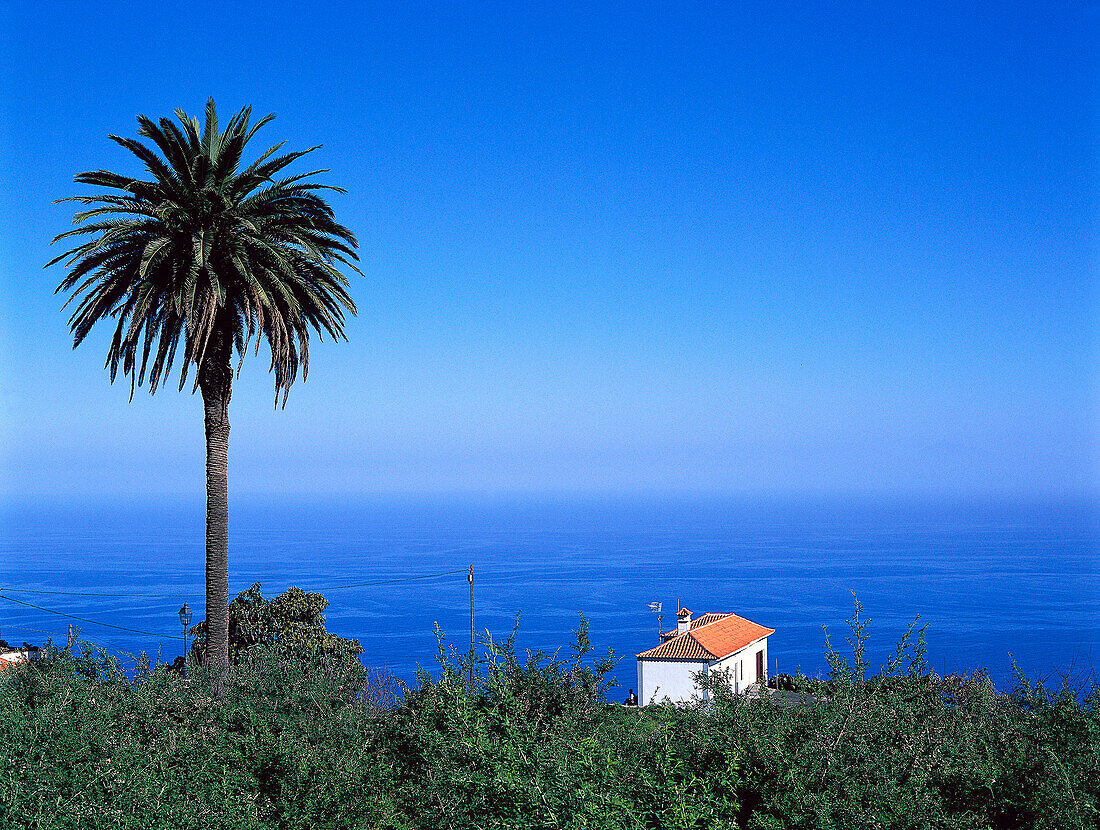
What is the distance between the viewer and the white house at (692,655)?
4131 centimetres

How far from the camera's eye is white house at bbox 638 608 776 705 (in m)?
41.3

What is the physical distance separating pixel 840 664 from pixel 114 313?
16.7 m

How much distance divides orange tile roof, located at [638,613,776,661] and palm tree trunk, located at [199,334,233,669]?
26.5 metres

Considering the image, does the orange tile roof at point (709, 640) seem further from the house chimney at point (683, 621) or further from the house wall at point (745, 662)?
the house chimney at point (683, 621)

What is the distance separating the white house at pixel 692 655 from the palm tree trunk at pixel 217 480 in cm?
2409

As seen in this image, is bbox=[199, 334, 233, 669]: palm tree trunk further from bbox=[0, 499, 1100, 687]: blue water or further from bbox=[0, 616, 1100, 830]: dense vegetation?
bbox=[0, 499, 1100, 687]: blue water

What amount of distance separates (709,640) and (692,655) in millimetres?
3075

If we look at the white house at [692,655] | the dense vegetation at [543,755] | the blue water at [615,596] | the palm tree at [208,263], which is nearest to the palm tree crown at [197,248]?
the palm tree at [208,263]

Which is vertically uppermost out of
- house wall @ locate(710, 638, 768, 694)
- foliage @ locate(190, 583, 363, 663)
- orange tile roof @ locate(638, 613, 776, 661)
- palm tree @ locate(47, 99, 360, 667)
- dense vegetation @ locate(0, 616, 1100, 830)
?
palm tree @ locate(47, 99, 360, 667)

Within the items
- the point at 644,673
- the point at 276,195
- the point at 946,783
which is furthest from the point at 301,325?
the point at 644,673

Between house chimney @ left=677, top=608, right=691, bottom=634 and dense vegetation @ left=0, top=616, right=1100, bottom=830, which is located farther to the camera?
house chimney @ left=677, top=608, right=691, bottom=634

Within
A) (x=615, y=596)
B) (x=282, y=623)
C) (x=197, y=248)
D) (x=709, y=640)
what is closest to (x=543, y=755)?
(x=197, y=248)

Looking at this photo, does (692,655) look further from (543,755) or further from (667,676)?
(543,755)

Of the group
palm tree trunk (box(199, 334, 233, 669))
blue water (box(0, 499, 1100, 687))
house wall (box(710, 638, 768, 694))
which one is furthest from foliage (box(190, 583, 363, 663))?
blue water (box(0, 499, 1100, 687))
